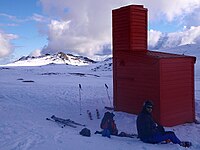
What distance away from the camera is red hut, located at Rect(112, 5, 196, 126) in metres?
13.5

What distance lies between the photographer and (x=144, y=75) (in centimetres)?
1414

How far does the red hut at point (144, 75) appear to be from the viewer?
13523mm

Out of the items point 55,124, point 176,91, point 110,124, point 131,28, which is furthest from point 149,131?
point 131,28

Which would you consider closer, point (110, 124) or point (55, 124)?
Answer: point (110, 124)

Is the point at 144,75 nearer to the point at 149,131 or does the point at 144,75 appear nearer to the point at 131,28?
the point at 131,28

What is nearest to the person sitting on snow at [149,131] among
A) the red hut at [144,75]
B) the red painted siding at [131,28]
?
the red hut at [144,75]

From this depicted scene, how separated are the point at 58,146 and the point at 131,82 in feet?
24.8

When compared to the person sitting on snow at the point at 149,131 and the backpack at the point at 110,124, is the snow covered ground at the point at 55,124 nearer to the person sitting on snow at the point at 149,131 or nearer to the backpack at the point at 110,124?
the person sitting on snow at the point at 149,131

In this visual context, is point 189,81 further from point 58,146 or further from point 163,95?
point 58,146

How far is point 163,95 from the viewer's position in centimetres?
1343

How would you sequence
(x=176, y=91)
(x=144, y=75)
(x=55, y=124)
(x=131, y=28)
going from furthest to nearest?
1. (x=131, y=28)
2. (x=144, y=75)
3. (x=176, y=91)
4. (x=55, y=124)

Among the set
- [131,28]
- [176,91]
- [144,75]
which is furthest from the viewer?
[131,28]

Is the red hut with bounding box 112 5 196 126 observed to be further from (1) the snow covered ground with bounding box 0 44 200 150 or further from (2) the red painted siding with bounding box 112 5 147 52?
(1) the snow covered ground with bounding box 0 44 200 150

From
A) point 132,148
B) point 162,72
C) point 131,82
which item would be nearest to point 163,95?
point 162,72
